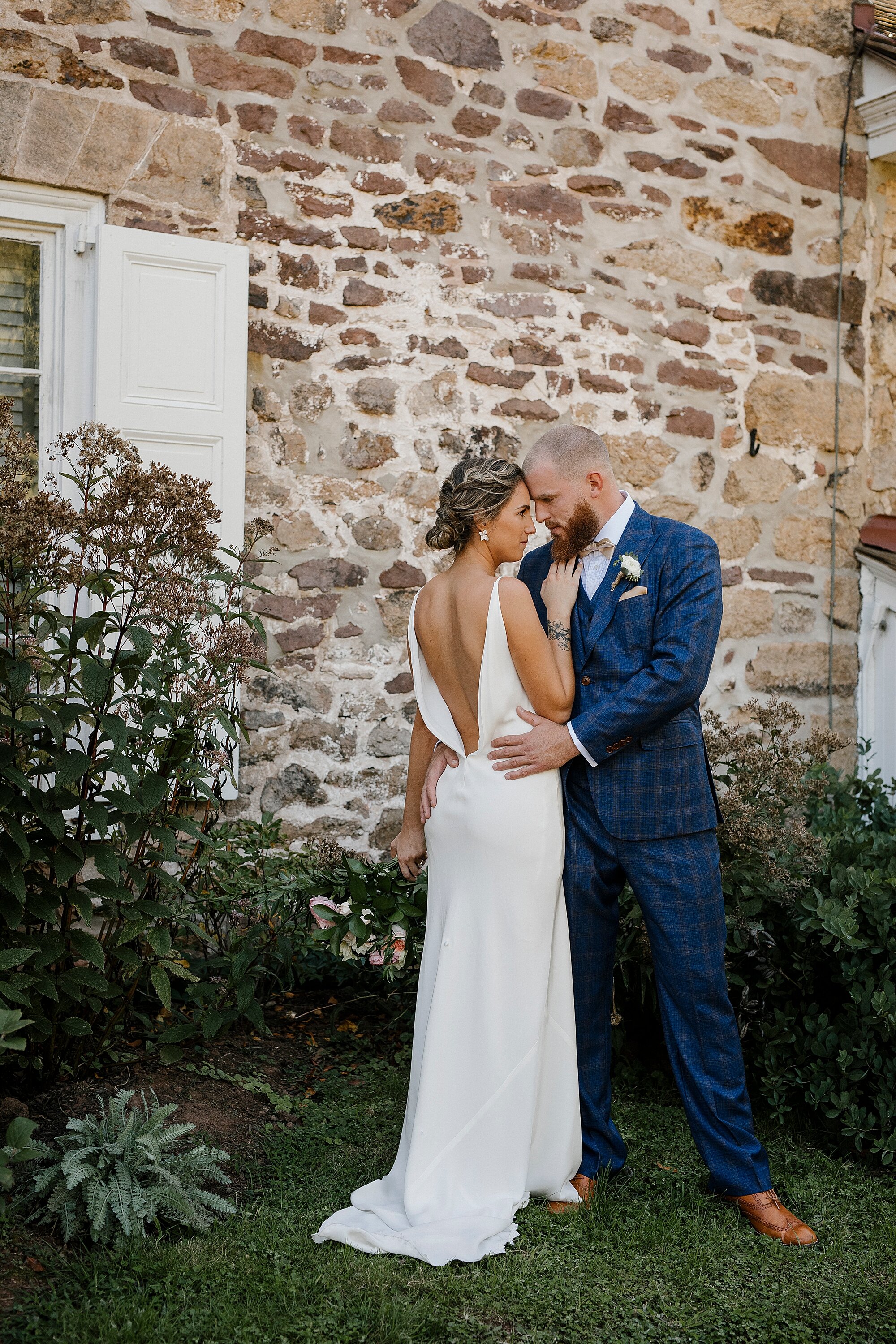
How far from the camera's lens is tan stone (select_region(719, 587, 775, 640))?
585 centimetres

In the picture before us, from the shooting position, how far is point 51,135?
441 cm

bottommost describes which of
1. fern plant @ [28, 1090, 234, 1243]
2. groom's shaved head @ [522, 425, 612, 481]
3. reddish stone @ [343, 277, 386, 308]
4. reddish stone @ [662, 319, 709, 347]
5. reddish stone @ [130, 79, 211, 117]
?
fern plant @ [28, 1090, 234, 1243]

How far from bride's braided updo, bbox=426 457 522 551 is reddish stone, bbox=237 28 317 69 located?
9.13 feet

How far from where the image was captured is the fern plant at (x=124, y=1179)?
2.71m

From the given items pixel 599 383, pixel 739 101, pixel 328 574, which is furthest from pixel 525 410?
pixel 739 101

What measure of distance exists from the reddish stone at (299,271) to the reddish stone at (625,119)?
1.73 metres

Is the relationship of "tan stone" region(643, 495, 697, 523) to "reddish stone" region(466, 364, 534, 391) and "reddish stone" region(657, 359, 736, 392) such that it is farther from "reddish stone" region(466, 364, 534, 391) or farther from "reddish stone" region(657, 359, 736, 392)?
"reddish stone" region(466, 364, 534, 391)

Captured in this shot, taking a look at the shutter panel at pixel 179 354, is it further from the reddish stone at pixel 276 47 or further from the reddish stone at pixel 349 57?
the reddish stone at pixel 349 57

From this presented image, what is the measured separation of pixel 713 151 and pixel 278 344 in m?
2.57

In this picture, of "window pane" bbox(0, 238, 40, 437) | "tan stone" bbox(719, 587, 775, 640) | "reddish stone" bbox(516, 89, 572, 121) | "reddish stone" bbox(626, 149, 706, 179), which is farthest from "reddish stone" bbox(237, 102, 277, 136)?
"tan stone" bbox(719, 587, 775, 640)

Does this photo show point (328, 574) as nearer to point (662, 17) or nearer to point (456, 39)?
point (456, 39)

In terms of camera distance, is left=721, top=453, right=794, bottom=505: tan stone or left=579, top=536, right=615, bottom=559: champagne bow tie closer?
left=579, top=536, right=615, bottom=559: champagne bow tie

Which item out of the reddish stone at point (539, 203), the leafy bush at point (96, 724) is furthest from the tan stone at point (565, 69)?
the leafy bush at point (96, 724)

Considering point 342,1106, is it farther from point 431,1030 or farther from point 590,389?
point 590,389
